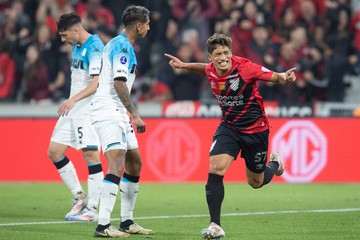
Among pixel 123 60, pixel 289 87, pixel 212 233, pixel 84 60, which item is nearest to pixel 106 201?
pixel 212 233

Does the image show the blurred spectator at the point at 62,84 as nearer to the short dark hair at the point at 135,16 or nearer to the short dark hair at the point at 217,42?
the short dark hair at the point at 135,16

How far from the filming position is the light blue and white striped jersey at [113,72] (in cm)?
926

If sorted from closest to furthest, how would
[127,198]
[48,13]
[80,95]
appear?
[127,198] → [80,95] → [48,13]

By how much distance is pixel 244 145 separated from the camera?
9523 mm

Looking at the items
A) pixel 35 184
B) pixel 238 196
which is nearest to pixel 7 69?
pixel 35 184

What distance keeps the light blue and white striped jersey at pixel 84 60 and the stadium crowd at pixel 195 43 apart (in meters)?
7.55

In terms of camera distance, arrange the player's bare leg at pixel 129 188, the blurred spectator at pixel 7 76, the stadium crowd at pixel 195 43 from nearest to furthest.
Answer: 1. the player's bare leg at pixel 129 188
2. the stadium crowd at pixel 195 43
3. the blurred spectator at pixel 7 76

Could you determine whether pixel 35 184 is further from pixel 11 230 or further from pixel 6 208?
pixel 11 230

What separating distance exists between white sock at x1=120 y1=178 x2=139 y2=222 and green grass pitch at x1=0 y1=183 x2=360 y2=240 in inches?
15.5

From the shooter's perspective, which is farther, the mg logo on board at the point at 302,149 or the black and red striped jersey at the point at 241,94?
the mg logo on board at the point at 302,149

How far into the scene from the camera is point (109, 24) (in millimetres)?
19906

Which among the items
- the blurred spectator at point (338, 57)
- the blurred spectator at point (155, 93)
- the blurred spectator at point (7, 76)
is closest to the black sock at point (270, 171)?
the blurred spectator at point (338, 57)

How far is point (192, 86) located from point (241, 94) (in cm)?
980

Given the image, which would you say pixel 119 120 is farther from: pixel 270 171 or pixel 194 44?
pixel 194 44
